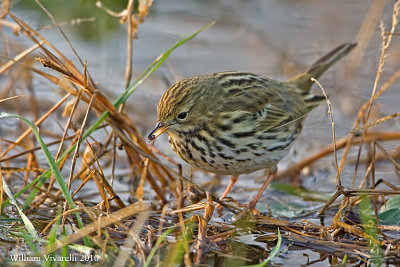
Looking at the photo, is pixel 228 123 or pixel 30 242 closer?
pixel 30 242

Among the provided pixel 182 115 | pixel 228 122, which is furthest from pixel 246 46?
pixel 182 115

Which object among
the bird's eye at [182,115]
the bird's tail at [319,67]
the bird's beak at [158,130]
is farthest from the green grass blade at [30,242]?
the bird's tail at [319,67]

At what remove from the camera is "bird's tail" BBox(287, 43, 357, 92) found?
22.7 ft

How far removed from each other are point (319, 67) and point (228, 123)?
2077 mm

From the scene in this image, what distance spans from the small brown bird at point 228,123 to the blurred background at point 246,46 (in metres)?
1.35

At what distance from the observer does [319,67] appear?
23.5ft

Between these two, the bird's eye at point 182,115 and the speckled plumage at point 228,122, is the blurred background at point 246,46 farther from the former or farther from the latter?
the bird's eye at point 182,115

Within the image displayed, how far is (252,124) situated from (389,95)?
13.2 ft

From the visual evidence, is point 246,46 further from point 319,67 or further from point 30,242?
point 30,242

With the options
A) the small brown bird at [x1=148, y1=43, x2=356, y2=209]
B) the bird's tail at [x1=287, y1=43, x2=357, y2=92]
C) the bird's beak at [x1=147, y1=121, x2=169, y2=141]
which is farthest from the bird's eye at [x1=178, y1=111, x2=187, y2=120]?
the bird's tail at [x1=287, y1=43, x2=357, y2=92]

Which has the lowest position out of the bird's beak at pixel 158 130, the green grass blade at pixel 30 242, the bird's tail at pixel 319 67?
the green grass blade at pixel 30 242

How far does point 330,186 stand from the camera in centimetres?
679

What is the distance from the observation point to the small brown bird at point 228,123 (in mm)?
5336

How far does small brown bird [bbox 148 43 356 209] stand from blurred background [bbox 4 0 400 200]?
1.35 meters
